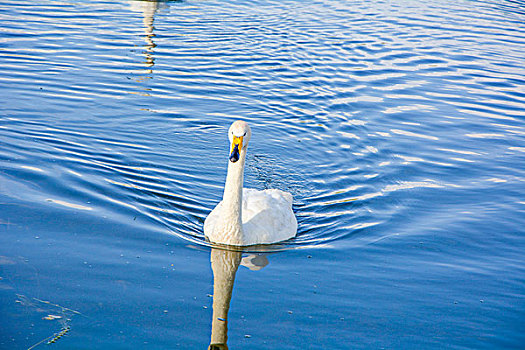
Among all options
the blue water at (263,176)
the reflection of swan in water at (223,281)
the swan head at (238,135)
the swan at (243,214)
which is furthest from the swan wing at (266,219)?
the swan head at (238,135)

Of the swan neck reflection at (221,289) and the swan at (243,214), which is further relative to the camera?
the swan at (243,214)

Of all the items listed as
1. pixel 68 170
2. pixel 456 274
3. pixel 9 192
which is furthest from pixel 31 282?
pixel 456 274

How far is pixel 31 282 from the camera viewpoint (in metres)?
7.88

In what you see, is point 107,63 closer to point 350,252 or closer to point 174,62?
point 174,62

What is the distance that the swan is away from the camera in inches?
363

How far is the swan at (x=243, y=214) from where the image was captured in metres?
9.22

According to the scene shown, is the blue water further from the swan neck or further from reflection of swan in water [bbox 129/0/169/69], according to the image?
the swan neck

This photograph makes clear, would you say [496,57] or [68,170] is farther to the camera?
[496,57]

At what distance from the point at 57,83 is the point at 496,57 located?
1332 cm

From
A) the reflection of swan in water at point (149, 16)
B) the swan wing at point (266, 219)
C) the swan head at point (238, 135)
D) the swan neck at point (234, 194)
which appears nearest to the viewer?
the swan head at point (238, 135)

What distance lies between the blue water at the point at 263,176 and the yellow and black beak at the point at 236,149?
1.49m

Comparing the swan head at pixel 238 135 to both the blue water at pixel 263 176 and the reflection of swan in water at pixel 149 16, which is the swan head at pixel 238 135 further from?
the reflection of swan in water at pixel 149 16

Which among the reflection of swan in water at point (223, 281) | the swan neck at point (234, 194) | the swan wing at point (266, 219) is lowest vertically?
the reflection of swan in water at point (223, 281)

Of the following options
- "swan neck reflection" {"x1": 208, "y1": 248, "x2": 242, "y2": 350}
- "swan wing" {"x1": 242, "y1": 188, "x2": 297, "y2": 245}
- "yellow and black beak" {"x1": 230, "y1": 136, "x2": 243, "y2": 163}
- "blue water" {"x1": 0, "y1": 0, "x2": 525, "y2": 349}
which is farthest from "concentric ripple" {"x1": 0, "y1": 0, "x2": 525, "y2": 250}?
"yellow and black beak" {"x1": 230, "y1": 136, "x2": 243, "y2": 163}
